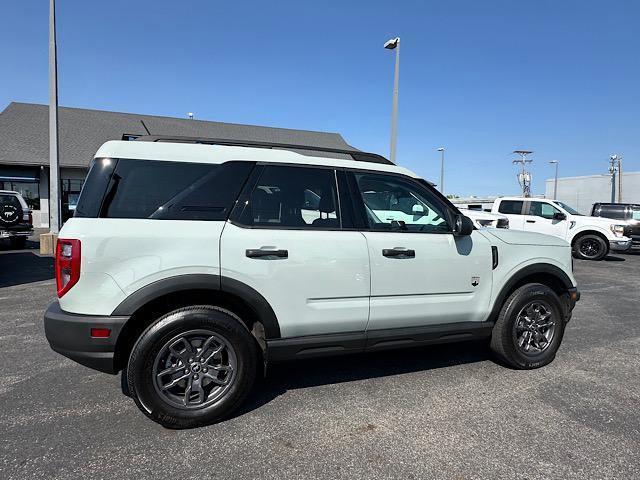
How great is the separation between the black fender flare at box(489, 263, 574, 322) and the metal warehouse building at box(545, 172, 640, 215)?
46.5 metres

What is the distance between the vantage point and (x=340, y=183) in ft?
10.9

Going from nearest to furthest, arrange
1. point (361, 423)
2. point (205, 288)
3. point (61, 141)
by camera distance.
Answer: point (205, 288) → point (361, 423) → point (61, 141)

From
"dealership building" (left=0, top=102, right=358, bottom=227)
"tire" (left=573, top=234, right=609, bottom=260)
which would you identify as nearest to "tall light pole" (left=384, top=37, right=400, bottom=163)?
"tire" (left=573, top=234, right=609, bottom=260)

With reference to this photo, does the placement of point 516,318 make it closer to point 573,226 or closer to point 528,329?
point 528,329

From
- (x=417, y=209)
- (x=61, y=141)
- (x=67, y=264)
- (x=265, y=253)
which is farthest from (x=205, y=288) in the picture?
(x=61, y=141)

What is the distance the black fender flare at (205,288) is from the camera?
2633 millimetres

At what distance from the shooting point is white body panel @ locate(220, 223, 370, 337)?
9.36ft

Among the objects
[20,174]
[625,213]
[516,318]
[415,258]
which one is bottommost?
[516,318]

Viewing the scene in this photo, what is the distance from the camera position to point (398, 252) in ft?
10.6

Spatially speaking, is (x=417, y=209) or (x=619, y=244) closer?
(x=417, y=209)

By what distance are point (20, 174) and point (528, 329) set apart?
2488 cm

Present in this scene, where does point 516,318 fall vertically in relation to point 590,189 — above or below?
below

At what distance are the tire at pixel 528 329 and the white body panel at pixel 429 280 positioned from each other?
10.4 inches

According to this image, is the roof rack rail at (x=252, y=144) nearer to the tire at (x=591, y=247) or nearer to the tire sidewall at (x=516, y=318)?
the tire sidewall at (x=516, y=318)
